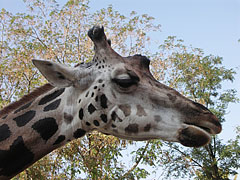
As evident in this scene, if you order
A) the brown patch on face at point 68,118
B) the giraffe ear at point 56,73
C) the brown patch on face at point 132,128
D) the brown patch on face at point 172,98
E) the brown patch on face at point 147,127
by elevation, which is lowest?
the brown patch on face at point 68,118

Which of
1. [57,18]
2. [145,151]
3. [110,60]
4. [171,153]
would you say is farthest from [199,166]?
[110,60]

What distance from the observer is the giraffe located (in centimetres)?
313

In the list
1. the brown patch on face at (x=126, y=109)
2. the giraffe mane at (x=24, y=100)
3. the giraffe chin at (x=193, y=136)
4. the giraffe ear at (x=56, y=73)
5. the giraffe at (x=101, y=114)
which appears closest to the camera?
the giraffe chin at (x=193, y=136)

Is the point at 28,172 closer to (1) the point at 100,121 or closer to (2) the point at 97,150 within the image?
(2) the point at 97,150

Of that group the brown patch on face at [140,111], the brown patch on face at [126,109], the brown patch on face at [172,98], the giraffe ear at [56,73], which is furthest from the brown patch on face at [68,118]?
the brown patch on face at [172,98]

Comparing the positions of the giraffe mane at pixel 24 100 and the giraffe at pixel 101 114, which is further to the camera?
the giraffe mane at pixel 24 100

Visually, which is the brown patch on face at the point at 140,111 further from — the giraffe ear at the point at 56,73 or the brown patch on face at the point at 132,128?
the giraffe ear at the point at 56,73

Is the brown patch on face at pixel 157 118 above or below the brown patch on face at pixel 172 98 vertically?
below

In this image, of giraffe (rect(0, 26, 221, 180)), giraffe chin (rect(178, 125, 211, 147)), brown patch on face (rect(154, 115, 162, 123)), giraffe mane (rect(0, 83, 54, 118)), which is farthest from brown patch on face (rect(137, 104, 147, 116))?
giraffe mane (rect(0, 83, 54, 118))

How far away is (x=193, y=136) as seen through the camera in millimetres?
3014

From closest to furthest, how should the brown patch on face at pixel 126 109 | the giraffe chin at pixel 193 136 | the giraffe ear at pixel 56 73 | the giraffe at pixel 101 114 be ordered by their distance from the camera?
1. the giraffe chin at pixel 193 136
2. the giraffe at pixel 101 114
3. the brown patch on face at pixel 126 109
4. the giraffe ear at pixel 56 73

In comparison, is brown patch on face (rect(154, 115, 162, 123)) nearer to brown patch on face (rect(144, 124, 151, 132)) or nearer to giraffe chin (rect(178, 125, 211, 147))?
brown patch on face (rect(144, 124, 151, 132))

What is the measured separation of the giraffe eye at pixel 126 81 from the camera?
131 inches

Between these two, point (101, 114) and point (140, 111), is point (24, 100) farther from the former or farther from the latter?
point (140, 111)
